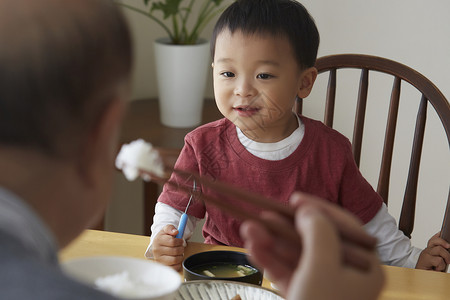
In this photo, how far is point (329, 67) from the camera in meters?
1.53

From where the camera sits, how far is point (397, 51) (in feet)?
7.23

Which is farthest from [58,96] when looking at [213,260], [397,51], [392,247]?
[397,51]

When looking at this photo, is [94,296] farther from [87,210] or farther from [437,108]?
[437,108]

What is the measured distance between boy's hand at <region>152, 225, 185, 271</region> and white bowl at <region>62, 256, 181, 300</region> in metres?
0.33

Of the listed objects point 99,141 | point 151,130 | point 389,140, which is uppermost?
point 99,141

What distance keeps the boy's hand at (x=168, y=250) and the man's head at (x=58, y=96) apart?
0.55m

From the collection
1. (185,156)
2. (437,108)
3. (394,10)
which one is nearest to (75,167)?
(185,156)

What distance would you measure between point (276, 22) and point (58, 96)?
33.4 inches

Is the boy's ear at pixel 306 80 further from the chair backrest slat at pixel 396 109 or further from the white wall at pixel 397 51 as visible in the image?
the white wall at pixel 397 51

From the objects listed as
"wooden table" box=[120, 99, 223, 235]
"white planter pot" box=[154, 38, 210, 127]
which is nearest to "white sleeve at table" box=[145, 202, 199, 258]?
"wooden table" box=[120, 99, 223, 235]

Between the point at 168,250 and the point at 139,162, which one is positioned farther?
the point at 168,250

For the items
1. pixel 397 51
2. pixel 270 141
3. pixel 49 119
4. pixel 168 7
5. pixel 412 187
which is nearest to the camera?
pixel 49 119

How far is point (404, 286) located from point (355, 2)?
1472 millimetres

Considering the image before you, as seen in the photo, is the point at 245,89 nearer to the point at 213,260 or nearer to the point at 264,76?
the point at 264,76
